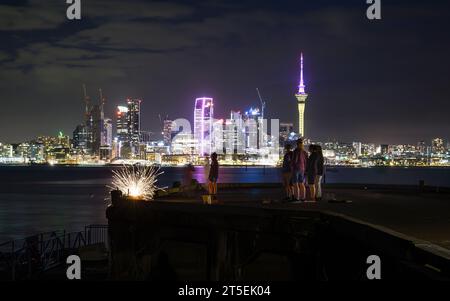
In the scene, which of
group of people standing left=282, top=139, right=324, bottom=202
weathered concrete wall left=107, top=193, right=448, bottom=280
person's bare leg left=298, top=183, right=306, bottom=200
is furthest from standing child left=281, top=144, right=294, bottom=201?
weathered concrete wall left=107, top=193, right=448, bottom=280

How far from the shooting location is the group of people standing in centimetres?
2050

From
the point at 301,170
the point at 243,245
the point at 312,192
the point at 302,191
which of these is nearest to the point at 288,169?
the point at 302,191

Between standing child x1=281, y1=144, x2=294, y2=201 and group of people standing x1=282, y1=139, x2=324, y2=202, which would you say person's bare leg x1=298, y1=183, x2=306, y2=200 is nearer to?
group of people standing x1=282, y1=139, x2=324, y2=202

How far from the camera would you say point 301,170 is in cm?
2052

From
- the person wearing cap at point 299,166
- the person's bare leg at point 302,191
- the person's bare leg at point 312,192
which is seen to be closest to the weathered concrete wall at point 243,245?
the person wearing cap at point 299,166

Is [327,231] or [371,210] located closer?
[327,231]

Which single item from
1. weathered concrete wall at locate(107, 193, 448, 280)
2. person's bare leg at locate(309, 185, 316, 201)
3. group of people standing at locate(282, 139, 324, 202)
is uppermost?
group of people standing at locate(282, 139, 324, 202)

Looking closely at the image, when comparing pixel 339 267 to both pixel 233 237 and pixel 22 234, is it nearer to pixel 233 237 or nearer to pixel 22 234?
pixel 233 237

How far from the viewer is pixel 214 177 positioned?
891 inches

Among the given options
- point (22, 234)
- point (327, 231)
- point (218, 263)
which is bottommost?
point (22, 234)

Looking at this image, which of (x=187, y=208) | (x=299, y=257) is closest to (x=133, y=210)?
(x=187, y=208)

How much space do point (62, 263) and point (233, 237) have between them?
49.1 feet
